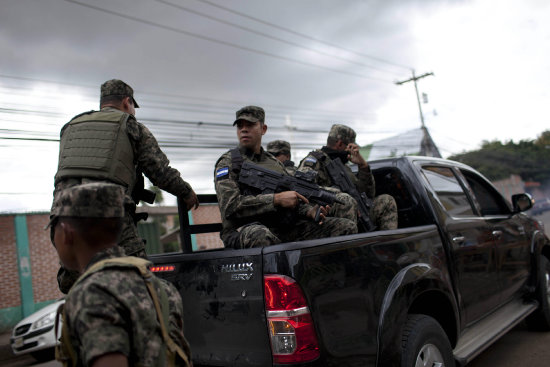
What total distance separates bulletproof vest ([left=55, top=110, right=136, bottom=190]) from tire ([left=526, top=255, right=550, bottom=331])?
4134 millimetres

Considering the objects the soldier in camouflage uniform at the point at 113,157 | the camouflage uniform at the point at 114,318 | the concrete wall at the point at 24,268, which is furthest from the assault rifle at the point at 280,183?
the concrete wall at the point at 24,268

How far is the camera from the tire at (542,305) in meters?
4.38

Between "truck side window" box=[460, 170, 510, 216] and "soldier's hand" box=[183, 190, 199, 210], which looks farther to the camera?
"truck side window" box=[460, 170, 510, 216]

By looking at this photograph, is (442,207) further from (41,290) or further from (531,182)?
(531,182)

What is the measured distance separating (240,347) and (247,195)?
1156 millimetres

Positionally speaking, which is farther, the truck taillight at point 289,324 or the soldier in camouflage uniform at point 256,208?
the soldier in camouflage uniform at point 256,208

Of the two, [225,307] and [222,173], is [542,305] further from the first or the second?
[225,307]

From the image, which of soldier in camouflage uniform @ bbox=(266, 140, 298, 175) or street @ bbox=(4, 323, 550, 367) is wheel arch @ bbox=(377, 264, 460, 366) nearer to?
street @ bbox=(4, 323, 550, 367)

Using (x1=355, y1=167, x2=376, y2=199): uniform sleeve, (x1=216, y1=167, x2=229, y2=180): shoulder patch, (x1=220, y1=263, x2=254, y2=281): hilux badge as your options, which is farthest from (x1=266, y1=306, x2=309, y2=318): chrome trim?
(x1=355, y1=167, x2=376, y2=199): uniform sleeve

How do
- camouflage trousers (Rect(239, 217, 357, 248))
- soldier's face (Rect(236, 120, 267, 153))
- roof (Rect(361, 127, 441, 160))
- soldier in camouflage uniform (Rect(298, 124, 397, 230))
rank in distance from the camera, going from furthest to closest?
roof (Rect(361, 127, 441, 160)), soldier in camouflage uniform (Rect(298, 124, 397, 230)), soldier's face (Rect(236, 120, 267, 153)), camouflage trousers (Rect(239, 217, 357, 248))

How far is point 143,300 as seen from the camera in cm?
120

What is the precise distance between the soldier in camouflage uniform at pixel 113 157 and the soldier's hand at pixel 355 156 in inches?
60.0

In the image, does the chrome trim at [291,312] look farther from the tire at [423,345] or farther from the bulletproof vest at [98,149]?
the bulletproof vest at [98,149]

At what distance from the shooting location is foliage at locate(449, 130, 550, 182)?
53562mm
